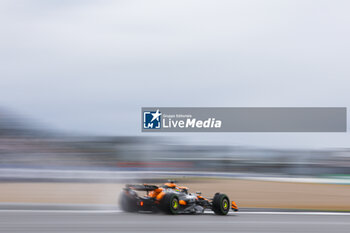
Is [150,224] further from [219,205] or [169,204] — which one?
[219,205]

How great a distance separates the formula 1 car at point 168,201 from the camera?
10117 millimetres

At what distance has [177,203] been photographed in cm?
1022

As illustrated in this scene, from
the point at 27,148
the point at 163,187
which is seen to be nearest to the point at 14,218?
the point at 163,187

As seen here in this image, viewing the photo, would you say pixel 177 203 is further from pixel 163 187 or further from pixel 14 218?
pixel 14 218

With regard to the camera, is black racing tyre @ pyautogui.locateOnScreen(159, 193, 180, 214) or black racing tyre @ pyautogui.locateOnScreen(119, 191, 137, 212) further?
black racing tyre @ pyautogui.locateOnScreen(119, 191, 137, 212)

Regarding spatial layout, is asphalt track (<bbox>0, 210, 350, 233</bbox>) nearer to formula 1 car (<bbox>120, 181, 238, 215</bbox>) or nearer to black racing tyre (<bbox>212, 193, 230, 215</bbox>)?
formula 1 car (<bbox>120, 181, 238, 215</bbox>)

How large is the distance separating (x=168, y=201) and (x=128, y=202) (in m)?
1.02

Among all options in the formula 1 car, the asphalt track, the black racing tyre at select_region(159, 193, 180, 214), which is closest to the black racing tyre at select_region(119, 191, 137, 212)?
the formula 1 car

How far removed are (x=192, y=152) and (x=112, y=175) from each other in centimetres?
752

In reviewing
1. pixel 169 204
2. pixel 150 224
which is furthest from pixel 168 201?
pixel 150 224

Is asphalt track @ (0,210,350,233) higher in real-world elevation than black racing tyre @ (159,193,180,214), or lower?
lower

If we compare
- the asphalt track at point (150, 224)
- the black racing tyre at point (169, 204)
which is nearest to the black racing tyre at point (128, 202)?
the asphalt track at point (150, 224)

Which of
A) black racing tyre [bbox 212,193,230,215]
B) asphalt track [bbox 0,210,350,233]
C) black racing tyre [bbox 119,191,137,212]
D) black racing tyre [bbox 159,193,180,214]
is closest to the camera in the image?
asphalt track [bbox 0,210,350,233]

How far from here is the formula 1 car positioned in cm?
1012
